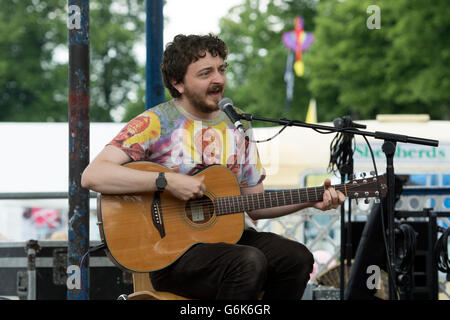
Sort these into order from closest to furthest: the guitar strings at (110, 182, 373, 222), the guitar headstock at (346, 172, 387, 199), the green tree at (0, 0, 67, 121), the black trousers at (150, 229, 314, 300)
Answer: the black trousers at (150, 229, 314, 300) < the guitar strings at (110, 182, 373, 222) < the guitar headstock at (346, 172, 387, 199) < the green tree at (0, 0, 67, 121)

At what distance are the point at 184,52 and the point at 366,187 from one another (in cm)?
127

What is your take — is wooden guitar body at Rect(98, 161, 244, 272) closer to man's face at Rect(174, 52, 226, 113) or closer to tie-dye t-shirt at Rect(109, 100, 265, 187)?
tie-dye t-shirt at Rect(109, 100, 265, 187)

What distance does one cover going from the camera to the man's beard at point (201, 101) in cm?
358

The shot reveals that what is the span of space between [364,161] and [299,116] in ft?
38.1

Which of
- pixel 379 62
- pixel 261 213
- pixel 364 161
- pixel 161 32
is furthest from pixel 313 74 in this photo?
pixel 261 213

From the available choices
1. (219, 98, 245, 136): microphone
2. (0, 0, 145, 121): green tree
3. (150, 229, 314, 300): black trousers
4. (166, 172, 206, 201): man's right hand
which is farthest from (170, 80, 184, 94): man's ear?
(0, 0, 145, 121): green tree

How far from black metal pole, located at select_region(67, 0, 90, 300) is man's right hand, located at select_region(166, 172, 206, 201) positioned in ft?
3.10

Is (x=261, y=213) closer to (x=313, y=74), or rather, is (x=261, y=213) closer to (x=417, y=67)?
(x=417, y=67)

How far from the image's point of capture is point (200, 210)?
136 inches

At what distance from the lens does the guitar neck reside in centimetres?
347

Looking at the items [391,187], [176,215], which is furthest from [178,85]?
[391,187]

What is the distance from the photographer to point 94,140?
35.7ft
